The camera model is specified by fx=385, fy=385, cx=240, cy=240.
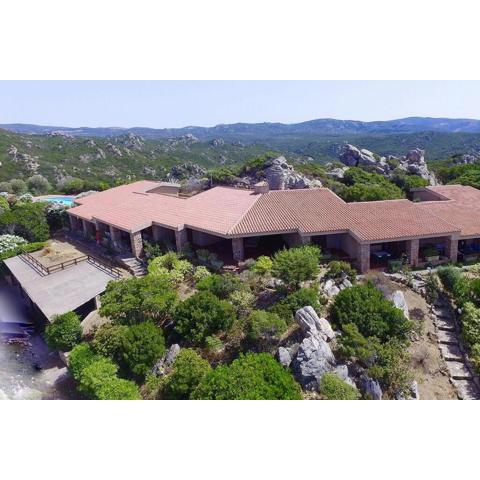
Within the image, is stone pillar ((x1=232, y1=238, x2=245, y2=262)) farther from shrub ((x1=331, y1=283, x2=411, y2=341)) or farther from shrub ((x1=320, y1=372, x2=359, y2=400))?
shrub ((x1=320, y1=372, x2=359, y2=400))

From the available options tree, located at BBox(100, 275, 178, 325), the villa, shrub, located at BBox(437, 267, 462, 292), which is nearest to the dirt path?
shrub, located at BBox(437, 267, 462, 292)

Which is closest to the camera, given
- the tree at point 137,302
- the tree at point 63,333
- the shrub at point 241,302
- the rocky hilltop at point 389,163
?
the tree at point 137,302

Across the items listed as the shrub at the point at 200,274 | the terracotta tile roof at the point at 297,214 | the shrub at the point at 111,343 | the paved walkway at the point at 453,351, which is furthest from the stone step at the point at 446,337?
the shrub at the point at 111,343

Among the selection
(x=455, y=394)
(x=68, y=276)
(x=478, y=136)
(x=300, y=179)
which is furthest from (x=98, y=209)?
(x=478, y=136)

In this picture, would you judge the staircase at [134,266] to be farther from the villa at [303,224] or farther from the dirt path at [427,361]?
the dirt path at [427,361]

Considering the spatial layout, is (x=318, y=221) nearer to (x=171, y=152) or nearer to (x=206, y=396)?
(x=206, y=396)
